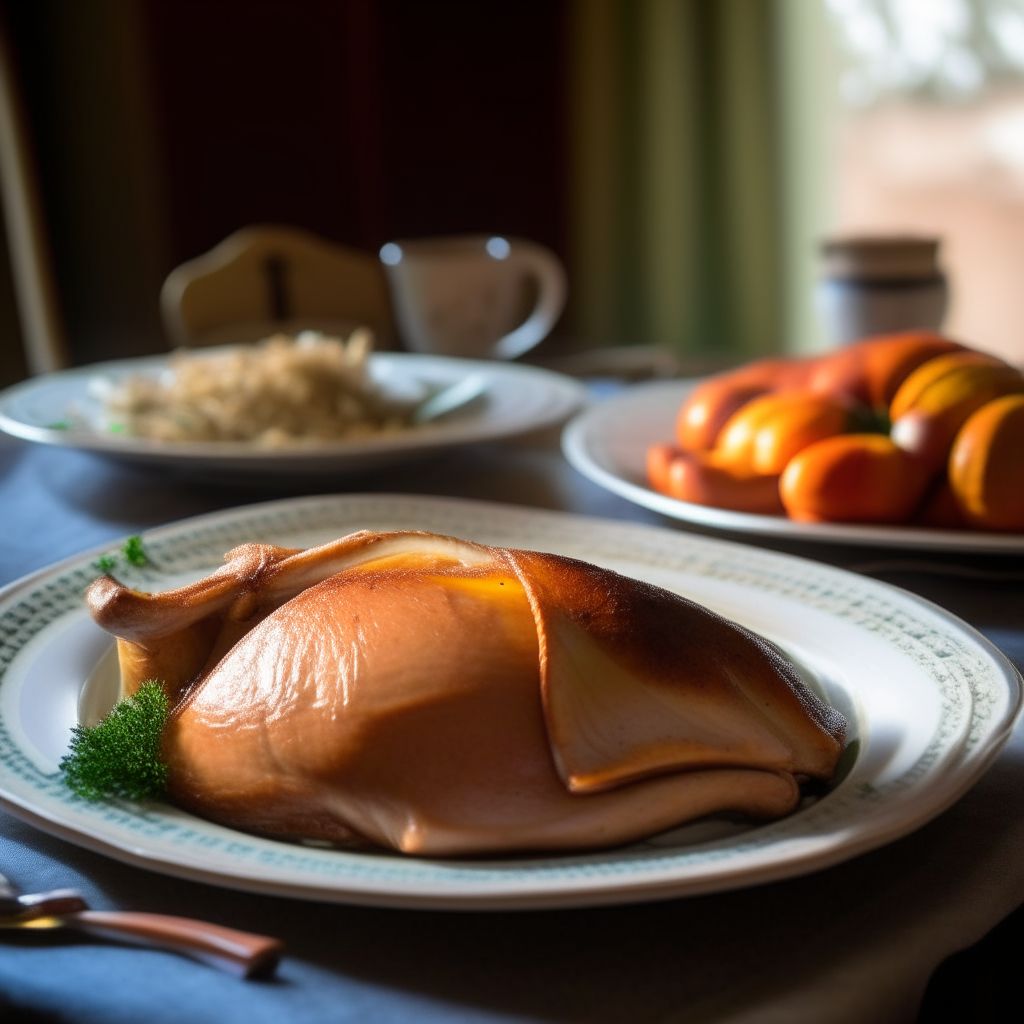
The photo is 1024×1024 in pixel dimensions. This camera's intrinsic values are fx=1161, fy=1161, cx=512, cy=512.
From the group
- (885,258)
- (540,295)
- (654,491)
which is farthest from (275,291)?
(654,491)

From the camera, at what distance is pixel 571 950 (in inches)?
→ 17.1

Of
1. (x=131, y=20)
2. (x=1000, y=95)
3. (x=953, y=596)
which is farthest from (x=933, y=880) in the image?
(x=131, y=20)

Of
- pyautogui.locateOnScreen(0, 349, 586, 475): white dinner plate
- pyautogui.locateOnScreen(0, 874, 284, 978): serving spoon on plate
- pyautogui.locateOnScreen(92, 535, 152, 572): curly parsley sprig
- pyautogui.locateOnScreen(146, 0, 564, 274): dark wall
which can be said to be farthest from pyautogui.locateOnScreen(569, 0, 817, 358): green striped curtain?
pyautogui.locateOnScreen(0, 874, 284, 978): serving spoon on plate

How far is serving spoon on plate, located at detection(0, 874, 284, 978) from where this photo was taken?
1.34ft

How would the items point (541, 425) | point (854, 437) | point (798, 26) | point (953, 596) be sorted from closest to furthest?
point (953, 596) → point (854, 437) → point (541, 425) → point (798, 26)

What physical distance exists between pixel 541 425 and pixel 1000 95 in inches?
110

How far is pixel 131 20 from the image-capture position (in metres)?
3.50

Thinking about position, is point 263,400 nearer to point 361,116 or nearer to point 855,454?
point 855,454

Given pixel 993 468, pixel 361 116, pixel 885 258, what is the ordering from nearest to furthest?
1. pixel 993 468
2. pixel 885 258
3. pixel 361 116

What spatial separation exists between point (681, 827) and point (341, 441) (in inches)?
32.3

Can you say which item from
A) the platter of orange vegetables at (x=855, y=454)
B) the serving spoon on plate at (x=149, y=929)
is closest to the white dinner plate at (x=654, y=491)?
the platter of orange vegetables at (x=855, y=454)

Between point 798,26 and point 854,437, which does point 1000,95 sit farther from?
point 854,437

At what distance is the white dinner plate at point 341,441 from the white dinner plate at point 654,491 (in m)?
0.06

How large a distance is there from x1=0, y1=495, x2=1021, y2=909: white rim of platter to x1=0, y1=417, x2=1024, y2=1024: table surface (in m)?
0.03
